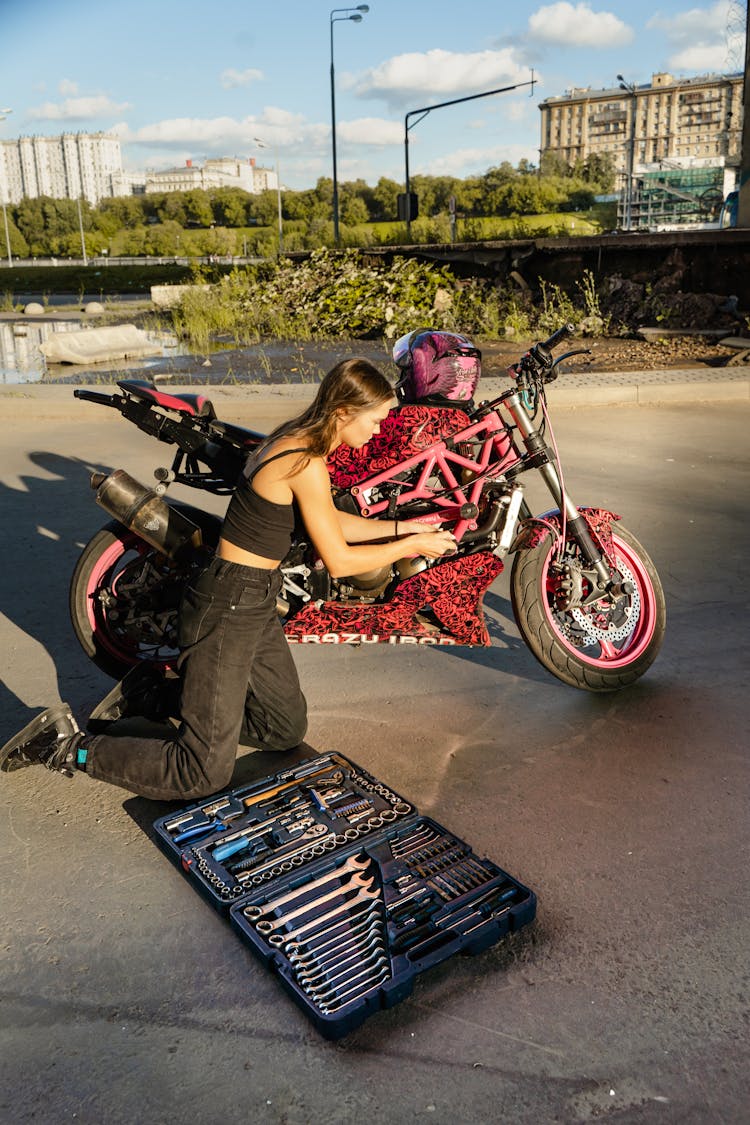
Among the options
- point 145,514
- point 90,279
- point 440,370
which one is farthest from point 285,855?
point 90,279

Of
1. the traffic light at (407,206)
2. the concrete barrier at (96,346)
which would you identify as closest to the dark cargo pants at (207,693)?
the concrete barrier at (96,346)

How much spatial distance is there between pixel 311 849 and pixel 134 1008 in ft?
2.59

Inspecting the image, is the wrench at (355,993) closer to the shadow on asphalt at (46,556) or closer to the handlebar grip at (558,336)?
the shadow on asphalt at (46,556)

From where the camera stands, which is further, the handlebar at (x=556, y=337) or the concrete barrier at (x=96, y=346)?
the concrete barrier at (x=96, y=346)

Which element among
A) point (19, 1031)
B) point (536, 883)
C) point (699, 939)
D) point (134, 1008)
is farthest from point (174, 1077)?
point (699, 939)

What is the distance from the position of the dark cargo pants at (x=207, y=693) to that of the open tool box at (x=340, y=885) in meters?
0.15

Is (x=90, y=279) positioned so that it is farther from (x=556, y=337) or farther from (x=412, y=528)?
(x=412, y=528)

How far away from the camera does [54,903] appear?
3033 millimetres

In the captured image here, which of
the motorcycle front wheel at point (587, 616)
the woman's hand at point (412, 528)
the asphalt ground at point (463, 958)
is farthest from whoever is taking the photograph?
the motorcycle front wheel at point (587, 616)

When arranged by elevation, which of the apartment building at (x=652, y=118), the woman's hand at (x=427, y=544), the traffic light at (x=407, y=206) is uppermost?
the apartment building at (x=652, y=118)

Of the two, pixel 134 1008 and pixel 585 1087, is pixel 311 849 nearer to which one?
pixel 134 1008

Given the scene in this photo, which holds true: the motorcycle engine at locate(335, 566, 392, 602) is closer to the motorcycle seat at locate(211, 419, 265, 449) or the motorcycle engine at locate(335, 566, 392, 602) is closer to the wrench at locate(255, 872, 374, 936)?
the motorcycle seat at locate(211, 419, 265, 449)

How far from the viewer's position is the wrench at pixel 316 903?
283cm

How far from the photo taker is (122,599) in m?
4.50
